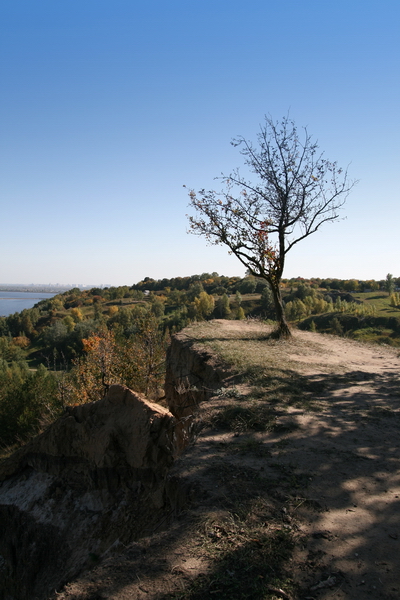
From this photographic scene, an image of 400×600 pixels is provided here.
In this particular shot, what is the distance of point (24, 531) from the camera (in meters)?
9.04

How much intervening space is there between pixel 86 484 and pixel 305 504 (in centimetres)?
663

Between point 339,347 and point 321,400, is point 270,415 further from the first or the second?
point 339,347

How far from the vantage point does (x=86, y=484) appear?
8688 millimetres

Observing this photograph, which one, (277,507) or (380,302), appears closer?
(277,507)

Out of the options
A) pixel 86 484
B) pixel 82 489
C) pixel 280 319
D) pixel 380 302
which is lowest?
pixel 82 489

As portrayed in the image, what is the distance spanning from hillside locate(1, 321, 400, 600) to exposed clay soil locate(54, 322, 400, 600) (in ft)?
0.04

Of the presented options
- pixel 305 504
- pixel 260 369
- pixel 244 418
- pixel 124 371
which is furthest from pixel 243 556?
pixel 124 371

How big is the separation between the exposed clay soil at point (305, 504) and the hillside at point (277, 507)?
0.01 meters

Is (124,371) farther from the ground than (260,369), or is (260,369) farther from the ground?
(260,369)

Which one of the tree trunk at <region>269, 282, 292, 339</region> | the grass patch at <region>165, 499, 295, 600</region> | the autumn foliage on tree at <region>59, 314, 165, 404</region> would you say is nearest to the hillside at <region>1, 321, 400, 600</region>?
the grass patch at <region>165, 499, 295, 600</region>

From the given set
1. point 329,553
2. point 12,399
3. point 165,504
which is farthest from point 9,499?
point 12,399

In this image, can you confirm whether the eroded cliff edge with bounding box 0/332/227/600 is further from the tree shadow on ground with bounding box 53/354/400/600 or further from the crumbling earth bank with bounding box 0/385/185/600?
the tree shadow on ground with bounding box 53/354/400/600

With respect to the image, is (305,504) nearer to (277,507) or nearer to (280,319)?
(277,507)

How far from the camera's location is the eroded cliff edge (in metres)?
7.04
